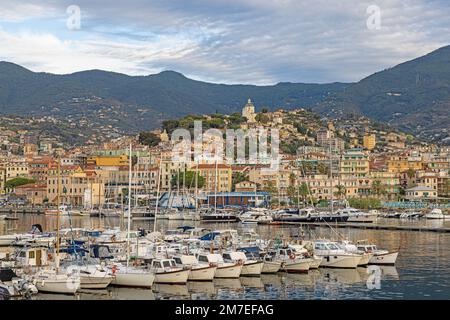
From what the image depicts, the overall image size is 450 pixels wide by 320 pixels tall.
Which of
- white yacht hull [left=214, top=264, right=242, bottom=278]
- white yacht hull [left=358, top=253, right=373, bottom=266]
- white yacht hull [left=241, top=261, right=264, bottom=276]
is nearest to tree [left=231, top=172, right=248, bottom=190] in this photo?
white yacht hull [left=358, top=253, right=373, bottom=266]

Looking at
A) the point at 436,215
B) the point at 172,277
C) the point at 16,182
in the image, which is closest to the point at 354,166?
Answer: the point at 436,215

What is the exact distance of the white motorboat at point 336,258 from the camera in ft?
104

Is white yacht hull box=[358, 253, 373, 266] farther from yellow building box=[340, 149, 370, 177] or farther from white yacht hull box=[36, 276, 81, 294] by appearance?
yellow building box=[340, 149, 370, 177]

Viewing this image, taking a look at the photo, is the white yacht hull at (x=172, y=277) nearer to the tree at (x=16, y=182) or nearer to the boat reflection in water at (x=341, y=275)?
the boat reflection in water at (x=341, y=275)

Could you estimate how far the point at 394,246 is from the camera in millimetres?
41906

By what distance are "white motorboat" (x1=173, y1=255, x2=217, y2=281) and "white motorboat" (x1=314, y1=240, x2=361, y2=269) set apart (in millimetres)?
6026

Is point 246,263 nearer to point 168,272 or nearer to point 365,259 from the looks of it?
point 168,272

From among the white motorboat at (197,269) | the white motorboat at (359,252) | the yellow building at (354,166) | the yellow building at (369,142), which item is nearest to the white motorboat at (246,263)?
the white motorboat at (197,269)

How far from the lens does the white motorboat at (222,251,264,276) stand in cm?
2895
